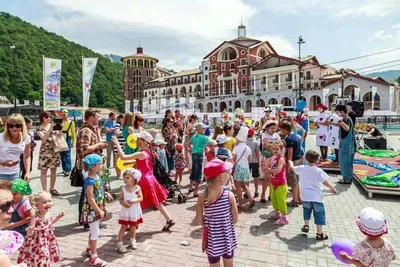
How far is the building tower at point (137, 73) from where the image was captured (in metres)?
95.4

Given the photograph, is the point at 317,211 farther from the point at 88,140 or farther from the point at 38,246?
the point at 88,140

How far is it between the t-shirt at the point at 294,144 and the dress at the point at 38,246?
14.0 ft

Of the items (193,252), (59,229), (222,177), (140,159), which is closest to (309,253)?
(193,252)

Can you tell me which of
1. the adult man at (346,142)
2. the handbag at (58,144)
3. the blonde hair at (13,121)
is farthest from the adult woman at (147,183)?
the adult man at (346,142)

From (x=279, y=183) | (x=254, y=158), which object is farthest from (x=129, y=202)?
(x=254, y=158)

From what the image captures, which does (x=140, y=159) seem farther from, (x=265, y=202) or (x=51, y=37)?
(x=51, y=37)

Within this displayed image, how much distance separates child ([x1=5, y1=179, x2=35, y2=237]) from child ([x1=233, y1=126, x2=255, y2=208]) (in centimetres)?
359

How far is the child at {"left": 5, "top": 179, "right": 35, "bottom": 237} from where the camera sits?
2801mm

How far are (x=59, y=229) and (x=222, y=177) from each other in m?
3.28

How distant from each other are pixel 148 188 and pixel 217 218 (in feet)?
6.26

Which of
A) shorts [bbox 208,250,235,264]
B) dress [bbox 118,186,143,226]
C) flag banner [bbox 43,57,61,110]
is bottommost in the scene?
shorts [bbox 208,250,235,264]

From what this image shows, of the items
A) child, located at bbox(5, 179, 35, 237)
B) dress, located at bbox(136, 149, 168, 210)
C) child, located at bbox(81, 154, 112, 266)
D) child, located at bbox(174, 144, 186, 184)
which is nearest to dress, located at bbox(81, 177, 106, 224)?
child, located at bbox(81, 154, 112, 266)

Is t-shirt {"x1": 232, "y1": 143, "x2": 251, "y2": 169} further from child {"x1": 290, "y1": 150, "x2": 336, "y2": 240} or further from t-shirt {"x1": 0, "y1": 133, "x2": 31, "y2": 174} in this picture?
t-shirt {"x1": 0, "y1": 133, "x2": 31, "y2": 174}

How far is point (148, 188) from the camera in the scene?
179 inches
